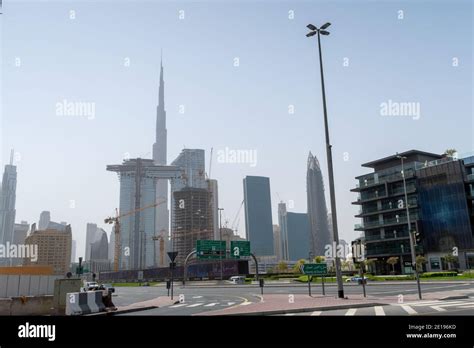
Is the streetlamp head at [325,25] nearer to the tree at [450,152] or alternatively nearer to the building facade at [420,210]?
the building facade at [420,210]

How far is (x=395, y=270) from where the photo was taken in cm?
8781

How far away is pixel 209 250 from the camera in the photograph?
5822 cm

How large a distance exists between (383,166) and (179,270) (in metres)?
55.4

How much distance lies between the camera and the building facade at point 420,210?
79188 mm

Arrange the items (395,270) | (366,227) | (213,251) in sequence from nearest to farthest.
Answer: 1. (213,251)
2. (395,270)
3. (366,227)

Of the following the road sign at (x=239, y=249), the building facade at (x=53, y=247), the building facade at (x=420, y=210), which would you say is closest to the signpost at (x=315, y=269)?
the road sign at (x=239, y=249)

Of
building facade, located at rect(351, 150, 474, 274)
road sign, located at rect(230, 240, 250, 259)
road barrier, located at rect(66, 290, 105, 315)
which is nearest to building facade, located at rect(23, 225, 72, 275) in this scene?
road sign, located at rect(230, 240, 250, 259)

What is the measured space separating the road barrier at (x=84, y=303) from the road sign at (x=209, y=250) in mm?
37646

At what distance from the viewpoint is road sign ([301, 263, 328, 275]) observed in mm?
27223
